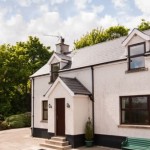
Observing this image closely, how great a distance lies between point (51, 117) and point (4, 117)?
14408 millimetres

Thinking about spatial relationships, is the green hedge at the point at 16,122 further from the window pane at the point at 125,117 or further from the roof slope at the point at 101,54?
the window pane at the point at 125,117

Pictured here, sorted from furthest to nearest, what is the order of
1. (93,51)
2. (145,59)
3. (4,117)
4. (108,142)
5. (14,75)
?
(14,75) → (4,117) → (93,51) → (108,142) → (145,59)

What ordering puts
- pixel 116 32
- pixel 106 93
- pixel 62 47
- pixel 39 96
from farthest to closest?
pixel 116 32
pixel 62 47
pixel 39 96
pixel 106 93

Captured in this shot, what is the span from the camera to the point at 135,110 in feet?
51.1

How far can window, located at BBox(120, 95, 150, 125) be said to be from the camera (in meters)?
15.0

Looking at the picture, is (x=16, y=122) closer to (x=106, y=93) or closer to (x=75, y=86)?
(x=75, y=86)

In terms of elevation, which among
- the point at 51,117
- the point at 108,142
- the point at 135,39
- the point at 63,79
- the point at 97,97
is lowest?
the point at 108,142

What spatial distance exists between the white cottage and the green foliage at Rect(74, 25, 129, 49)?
90.0 feet

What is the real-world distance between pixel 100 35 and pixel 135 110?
34.6m

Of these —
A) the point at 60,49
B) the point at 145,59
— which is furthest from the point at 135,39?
the point at 60,49

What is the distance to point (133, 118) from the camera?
15.6 meters

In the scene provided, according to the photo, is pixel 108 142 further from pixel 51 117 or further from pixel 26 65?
pixel 26 65

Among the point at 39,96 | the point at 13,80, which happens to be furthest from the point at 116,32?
the point at 39,96

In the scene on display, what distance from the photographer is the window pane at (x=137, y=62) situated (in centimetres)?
1553
